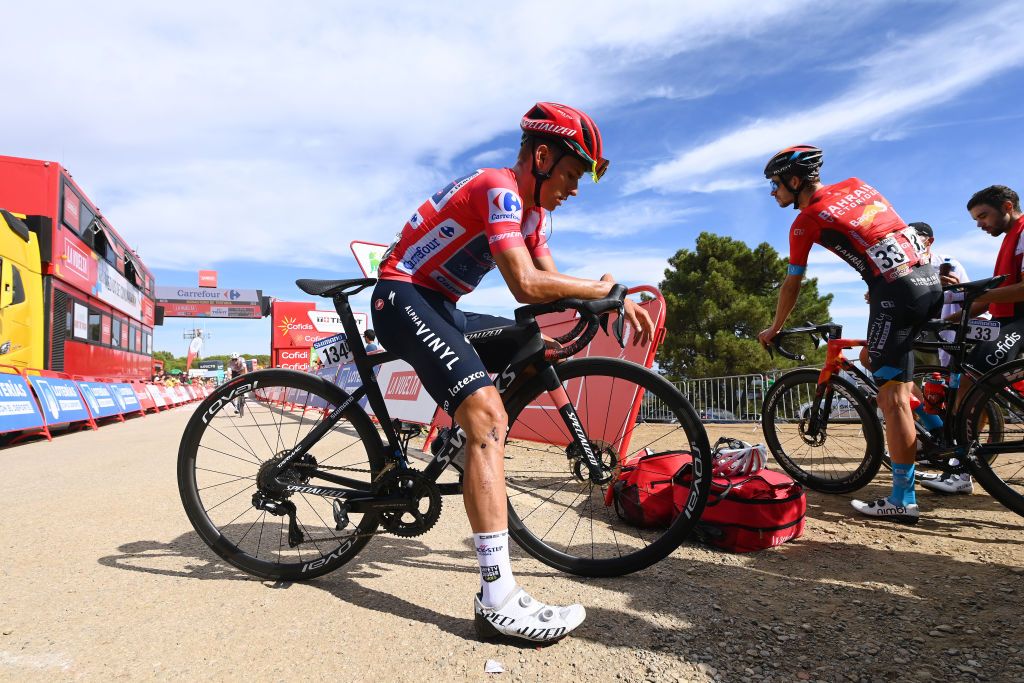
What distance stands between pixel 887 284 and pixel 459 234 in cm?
274

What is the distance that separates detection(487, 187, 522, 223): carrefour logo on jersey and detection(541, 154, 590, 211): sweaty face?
33 cm

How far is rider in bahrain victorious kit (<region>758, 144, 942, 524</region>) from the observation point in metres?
3.45

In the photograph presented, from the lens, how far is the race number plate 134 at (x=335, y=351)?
→ 2786mm

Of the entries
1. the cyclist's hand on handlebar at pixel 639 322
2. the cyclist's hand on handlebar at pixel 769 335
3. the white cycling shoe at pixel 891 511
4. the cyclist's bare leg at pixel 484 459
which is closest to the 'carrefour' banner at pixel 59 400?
the cyclist's bare leg at pixel 484 459

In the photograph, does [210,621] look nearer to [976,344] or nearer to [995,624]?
→ [995,624]

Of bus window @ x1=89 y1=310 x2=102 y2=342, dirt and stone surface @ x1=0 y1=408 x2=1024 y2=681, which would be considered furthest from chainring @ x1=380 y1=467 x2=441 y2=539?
bus window @ x1=89 y1=310 x2=102 y2=342

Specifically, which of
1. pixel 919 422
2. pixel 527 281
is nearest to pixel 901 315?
pixel 919 422

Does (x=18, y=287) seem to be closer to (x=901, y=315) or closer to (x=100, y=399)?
(x=100, y=399)

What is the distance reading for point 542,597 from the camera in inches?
95.8

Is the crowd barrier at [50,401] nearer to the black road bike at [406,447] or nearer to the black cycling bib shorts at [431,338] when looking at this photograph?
the black road bike at [406,447]

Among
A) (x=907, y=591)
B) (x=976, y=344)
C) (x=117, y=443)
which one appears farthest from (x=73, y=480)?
(x=976, y=344)

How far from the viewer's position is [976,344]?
373 cm

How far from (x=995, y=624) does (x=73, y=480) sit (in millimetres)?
6710

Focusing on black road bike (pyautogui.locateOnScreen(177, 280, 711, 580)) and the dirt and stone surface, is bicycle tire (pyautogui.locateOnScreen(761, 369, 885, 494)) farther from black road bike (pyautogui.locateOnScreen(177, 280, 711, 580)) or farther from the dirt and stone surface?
black road bike (pyautogui.locateOnScreen(177, 280, 711, 580))
